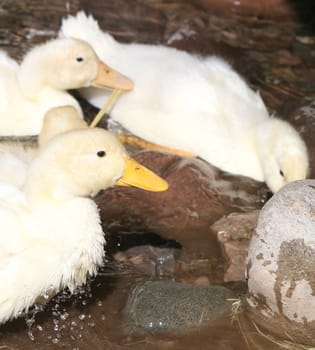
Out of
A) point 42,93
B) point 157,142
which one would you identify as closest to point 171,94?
point 157,142

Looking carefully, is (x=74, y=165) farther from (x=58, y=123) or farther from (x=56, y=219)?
(x=58, y=123)

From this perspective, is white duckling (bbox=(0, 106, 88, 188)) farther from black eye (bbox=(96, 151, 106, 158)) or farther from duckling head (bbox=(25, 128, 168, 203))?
black eye (bbox=(96, 151, 106, 158))

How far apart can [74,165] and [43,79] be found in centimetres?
182

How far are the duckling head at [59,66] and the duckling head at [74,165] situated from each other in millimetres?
1657

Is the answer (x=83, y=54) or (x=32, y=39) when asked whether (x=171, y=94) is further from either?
(x=32, y=39)

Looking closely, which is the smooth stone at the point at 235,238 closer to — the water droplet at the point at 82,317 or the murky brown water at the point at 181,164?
the murky brown water at the point at 181,164

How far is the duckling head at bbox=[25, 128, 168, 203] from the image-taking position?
4031mm

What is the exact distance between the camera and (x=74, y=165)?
13.2 feet

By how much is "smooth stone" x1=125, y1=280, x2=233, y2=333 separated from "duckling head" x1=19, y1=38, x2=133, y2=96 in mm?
1904

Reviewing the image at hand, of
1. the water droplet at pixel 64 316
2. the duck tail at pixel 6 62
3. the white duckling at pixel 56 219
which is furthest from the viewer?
the duck tail at pixel 6 62

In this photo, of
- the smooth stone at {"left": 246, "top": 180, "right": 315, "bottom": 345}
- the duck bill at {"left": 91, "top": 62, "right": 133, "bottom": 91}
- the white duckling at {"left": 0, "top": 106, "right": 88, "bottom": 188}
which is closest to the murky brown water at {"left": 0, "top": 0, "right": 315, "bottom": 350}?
the smooth stone at {"left": 246, "top": 180, "right": 315, "bottom": 345}

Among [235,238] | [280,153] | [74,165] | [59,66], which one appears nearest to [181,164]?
[280,153]

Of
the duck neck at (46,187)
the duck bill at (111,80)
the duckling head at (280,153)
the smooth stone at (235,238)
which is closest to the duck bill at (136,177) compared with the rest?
the duck neck at (46,187)

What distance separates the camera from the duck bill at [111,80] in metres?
5.89
